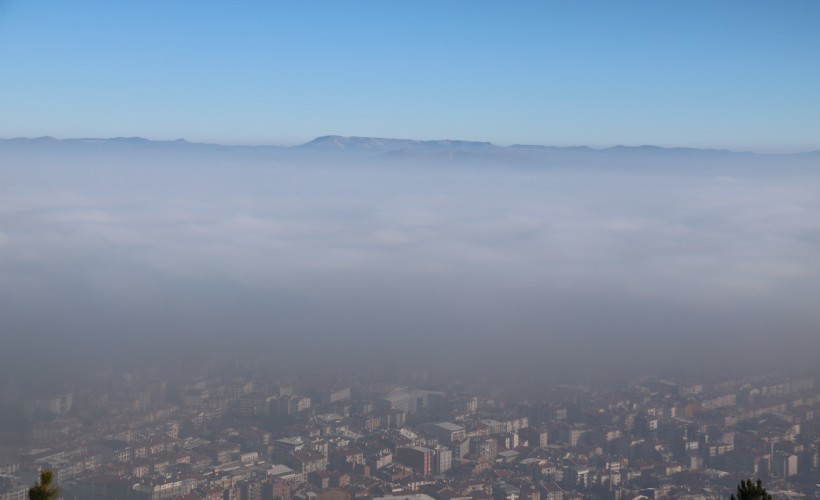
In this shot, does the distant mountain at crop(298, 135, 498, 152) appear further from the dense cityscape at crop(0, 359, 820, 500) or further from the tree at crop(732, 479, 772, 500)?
the tree at crop(732, 479, 772, 500)

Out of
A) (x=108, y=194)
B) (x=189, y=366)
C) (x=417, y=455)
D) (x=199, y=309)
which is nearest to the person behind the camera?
(x=417, y=455)

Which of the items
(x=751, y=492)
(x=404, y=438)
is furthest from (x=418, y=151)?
(x=751, y=492)

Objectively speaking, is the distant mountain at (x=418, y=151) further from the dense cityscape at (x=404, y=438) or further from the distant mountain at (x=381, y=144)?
the dense cityscape at (x=404, y=438)

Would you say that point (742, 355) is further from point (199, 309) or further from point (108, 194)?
point (108, 194)

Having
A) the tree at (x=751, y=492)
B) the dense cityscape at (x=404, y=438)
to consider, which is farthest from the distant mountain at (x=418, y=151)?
the tree at (x=751, y=492)

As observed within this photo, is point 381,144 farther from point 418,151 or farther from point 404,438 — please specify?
point 404,438

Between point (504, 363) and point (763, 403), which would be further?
point (504, 363)

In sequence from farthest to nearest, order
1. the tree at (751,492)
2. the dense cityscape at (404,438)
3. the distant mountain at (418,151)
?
the distant mountain at (418,151)
the dense cityscape at (404,438)
the tree at (751,492)

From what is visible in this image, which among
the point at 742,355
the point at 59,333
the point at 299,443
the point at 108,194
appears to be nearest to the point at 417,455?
the point at 299,443
